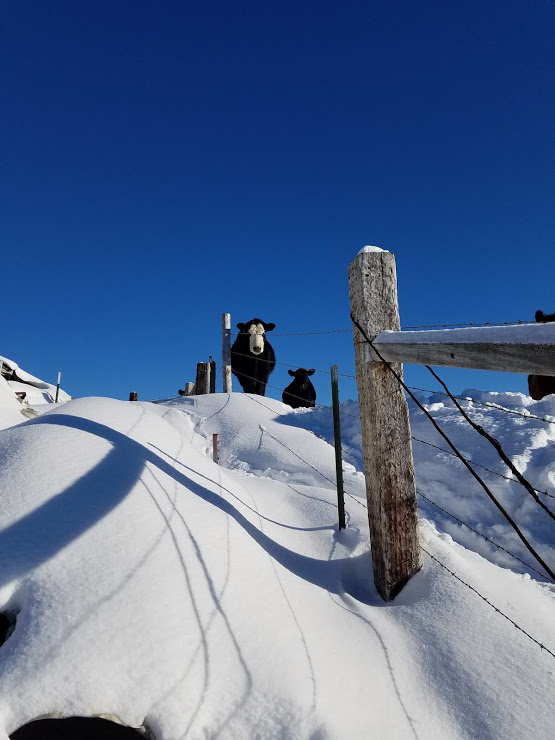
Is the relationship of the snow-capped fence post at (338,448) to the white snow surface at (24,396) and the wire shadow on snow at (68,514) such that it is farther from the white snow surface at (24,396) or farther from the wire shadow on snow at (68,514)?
the white snow surface at (24,396)

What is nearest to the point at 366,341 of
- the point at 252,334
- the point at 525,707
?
the point at 525,707

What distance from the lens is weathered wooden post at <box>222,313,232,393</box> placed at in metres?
10.8

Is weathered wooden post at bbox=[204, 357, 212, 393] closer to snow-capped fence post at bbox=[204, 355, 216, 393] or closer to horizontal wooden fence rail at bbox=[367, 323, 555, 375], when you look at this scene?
snow-capped fence post at bbox=[204, 355, 216, 393]

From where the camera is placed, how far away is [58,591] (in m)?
1.93

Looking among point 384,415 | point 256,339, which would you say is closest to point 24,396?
point 256,339

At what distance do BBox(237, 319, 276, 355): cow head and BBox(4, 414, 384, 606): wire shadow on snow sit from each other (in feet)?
28.2

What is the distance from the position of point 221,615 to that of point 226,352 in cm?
908

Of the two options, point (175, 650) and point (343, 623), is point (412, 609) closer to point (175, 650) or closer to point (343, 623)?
point (343, 623)

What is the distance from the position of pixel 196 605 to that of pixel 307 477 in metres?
3.84

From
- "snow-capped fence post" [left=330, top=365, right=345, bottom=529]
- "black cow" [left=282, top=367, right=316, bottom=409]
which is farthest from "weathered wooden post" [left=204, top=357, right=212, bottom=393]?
"snow-capped fence post" [left=330, top=365, right=345, bottom=529]

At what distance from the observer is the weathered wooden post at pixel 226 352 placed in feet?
35.3

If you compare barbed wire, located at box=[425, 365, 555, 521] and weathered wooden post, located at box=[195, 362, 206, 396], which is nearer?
barbed wire, located at box=[425, 365, 555, 521]

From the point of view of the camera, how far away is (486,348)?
1941 mm

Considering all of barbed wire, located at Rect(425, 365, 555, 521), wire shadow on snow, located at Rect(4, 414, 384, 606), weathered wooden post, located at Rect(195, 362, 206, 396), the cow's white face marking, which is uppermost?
the cow's white face marking
